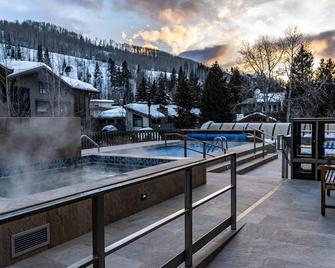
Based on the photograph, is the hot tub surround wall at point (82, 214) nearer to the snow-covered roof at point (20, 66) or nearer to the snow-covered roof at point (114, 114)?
the snow-covered roof at point (20, 66)

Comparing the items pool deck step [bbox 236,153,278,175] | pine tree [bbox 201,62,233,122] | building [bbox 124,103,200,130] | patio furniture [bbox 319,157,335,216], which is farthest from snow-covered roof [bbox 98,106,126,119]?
patio furniture [bbox 319,157,335,216]

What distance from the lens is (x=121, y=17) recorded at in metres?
16.1

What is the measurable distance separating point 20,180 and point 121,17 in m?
11.1

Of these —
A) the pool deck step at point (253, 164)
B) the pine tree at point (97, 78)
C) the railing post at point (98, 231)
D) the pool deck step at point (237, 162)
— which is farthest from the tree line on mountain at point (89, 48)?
the railing post at point (98, 231)

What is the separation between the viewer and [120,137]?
47.3 feet

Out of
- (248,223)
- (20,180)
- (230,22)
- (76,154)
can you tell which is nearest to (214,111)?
(230,22)

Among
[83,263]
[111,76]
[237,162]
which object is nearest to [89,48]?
[111,76]

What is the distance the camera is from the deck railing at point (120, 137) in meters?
13.1

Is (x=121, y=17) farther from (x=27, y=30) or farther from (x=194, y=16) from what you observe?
(x=27, y=30)

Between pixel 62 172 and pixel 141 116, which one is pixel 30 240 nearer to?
pixel 62 172

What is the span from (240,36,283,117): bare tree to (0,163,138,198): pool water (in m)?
22.8

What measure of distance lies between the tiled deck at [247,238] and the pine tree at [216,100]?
25088 millimetres

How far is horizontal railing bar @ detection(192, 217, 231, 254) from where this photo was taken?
310 centimetres

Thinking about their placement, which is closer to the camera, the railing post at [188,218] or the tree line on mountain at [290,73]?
the railing post at [188,218]
